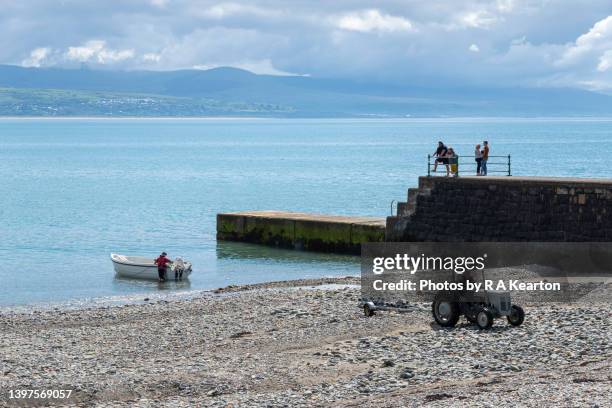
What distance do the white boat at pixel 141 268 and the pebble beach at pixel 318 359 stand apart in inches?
410

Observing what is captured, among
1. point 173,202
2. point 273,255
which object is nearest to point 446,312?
point 273,255

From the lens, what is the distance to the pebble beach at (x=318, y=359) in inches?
582


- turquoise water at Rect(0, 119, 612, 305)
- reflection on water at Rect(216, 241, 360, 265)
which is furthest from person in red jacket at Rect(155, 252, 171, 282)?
reflection on water at Rect(216, 241, 360, 265)

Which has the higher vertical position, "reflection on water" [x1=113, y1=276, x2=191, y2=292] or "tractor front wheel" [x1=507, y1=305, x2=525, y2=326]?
"tractor front wheel" [x1=507, y1=305, x2=525, y2=326]

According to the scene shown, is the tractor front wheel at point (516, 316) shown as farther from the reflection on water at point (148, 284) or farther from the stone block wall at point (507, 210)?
the reflection on water at point (148, 284)

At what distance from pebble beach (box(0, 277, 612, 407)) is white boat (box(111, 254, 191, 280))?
10410 mm

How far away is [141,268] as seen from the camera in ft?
115

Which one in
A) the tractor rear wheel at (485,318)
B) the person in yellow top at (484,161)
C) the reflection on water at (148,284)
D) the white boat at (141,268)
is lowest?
the reflection on water at (148,284)

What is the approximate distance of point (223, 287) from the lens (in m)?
33.2

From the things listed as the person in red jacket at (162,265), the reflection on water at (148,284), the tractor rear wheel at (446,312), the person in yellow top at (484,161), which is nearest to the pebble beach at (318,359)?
the tractor rear wheel at (446,312)

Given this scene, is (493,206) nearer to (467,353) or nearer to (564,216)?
(564,216)

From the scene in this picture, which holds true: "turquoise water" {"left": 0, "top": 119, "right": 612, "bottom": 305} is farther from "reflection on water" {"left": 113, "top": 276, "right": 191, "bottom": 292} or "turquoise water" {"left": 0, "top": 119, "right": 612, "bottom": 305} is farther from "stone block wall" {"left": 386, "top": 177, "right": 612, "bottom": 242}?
"stone block wall" {"left": 386, "top": 177, "right": 612, "bottom": 242}

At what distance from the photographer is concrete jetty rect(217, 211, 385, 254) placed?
38.2 metres

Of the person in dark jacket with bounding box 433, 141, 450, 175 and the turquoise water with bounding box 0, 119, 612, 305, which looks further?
the turquoise water with bounding box 0, 119, 612, 305
